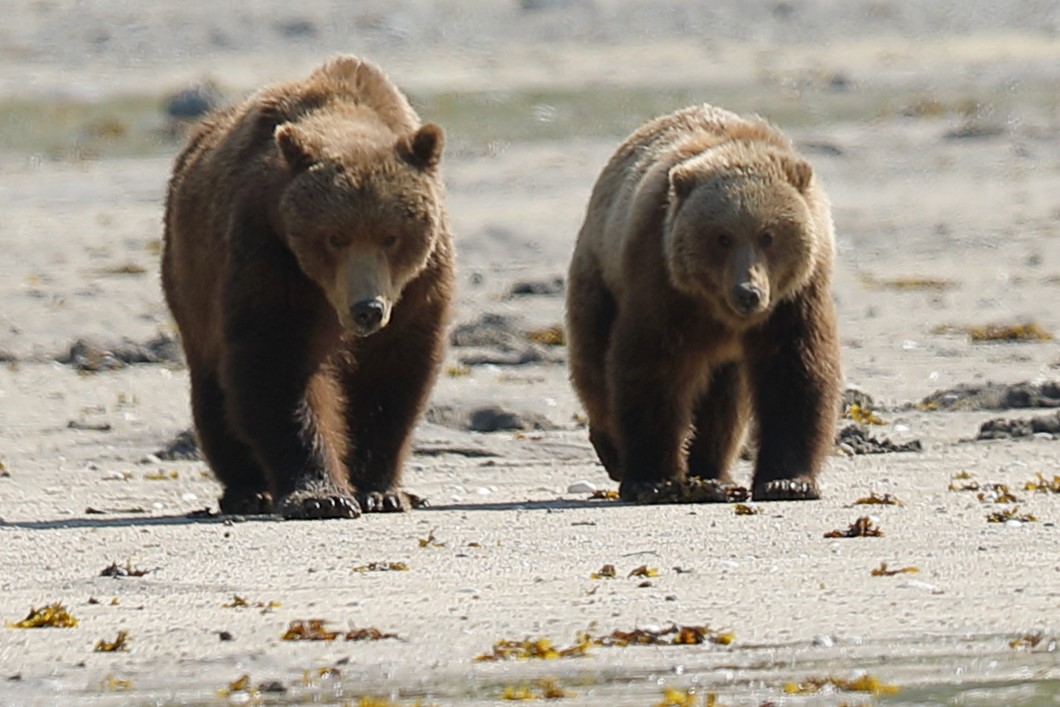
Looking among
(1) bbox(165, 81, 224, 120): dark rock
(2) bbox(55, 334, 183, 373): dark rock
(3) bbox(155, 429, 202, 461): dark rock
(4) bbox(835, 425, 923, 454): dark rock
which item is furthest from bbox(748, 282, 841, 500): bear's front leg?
(1) bbox(165, 81, 224, 120): dark rock

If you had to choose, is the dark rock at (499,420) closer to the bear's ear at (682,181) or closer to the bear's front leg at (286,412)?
the bear's ear at (682,181)

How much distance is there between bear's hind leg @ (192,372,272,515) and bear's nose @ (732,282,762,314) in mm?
1993

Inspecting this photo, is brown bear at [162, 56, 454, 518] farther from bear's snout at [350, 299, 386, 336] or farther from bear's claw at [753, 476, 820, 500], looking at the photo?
bear's claw at [753, 476, 820, 500]

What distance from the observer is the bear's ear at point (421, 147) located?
28.3ft

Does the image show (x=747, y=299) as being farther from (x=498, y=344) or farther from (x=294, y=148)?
(x=498, y=344)

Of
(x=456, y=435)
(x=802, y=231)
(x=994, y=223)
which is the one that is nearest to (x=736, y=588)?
(x=802, y=231)

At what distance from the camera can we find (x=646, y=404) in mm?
9172

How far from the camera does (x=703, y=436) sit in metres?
9.80

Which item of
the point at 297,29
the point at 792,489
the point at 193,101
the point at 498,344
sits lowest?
the point at 297,29

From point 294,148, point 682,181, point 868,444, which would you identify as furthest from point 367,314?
point 868,444

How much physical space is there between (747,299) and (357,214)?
4.87 feet

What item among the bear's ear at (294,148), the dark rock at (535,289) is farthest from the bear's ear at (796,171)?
the dark rock at (535,289)

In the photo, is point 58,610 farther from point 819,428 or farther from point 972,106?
point 972,106

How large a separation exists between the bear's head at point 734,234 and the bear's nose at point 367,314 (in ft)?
4.58
